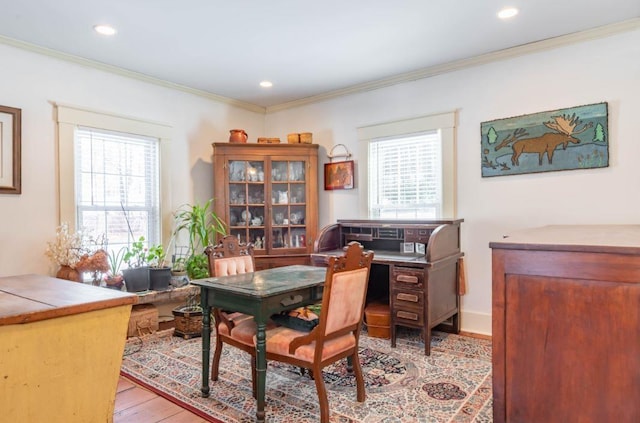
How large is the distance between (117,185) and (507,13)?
12.6ft

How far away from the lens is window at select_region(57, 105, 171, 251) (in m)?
3.64

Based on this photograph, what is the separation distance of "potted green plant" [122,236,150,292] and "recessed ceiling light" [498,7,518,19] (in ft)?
12.2

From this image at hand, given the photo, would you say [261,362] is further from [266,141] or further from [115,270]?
[266,141]

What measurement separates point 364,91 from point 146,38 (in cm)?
234

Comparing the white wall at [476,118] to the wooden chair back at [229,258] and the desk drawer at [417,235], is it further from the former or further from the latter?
the wooden chair back at [229,258]

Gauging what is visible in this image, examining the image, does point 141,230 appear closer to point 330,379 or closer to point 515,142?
point 330,379

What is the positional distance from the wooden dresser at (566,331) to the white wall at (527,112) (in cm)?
234

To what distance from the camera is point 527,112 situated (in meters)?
3.54

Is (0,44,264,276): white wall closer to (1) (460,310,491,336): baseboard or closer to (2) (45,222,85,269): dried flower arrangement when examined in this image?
(2) (45,222,85,269): dried flower arrangement

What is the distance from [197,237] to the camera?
4.60 m

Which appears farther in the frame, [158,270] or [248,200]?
[248,200]

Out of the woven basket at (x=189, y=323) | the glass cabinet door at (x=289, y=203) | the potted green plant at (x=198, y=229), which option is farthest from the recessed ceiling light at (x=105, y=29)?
the woven basket at (x=189, y=323)

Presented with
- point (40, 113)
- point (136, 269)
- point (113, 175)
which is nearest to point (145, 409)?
point (136, 269)

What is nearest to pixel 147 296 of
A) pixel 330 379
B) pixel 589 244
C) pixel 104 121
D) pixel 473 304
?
pixel 104 121
